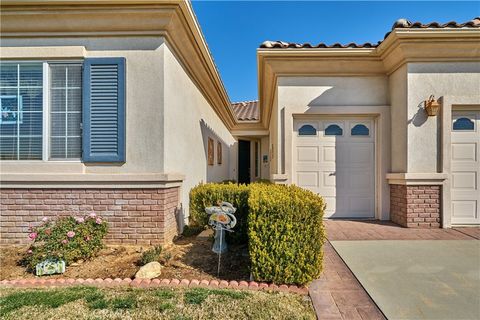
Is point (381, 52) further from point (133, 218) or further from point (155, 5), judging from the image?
point (133, 218)

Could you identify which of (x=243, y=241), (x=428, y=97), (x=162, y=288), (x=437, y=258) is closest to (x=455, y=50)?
(x=428, y=97)

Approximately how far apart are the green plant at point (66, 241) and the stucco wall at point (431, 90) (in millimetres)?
6624

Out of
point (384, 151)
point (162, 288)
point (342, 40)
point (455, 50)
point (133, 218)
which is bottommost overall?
→ point (162, 288)

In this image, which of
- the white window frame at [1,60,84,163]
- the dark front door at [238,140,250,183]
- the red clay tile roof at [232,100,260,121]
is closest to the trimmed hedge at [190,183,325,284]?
the white window frame at [1,60,84,163]

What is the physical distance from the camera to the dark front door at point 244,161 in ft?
54.2

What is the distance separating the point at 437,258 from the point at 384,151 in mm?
3129

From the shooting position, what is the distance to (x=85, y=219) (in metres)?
4.59

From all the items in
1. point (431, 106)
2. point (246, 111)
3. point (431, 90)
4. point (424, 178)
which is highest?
point (246, 111)

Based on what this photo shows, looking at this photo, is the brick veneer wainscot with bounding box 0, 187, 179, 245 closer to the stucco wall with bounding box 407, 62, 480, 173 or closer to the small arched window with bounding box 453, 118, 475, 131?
the stucco wall with bounding box 407, 62, 480, 173

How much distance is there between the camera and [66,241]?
4.05 m

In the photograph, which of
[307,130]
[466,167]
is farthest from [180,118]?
[466,167]

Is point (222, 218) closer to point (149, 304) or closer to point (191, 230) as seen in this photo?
point (149, 304)

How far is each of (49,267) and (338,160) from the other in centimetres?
639

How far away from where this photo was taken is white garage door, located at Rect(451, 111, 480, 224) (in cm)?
618
